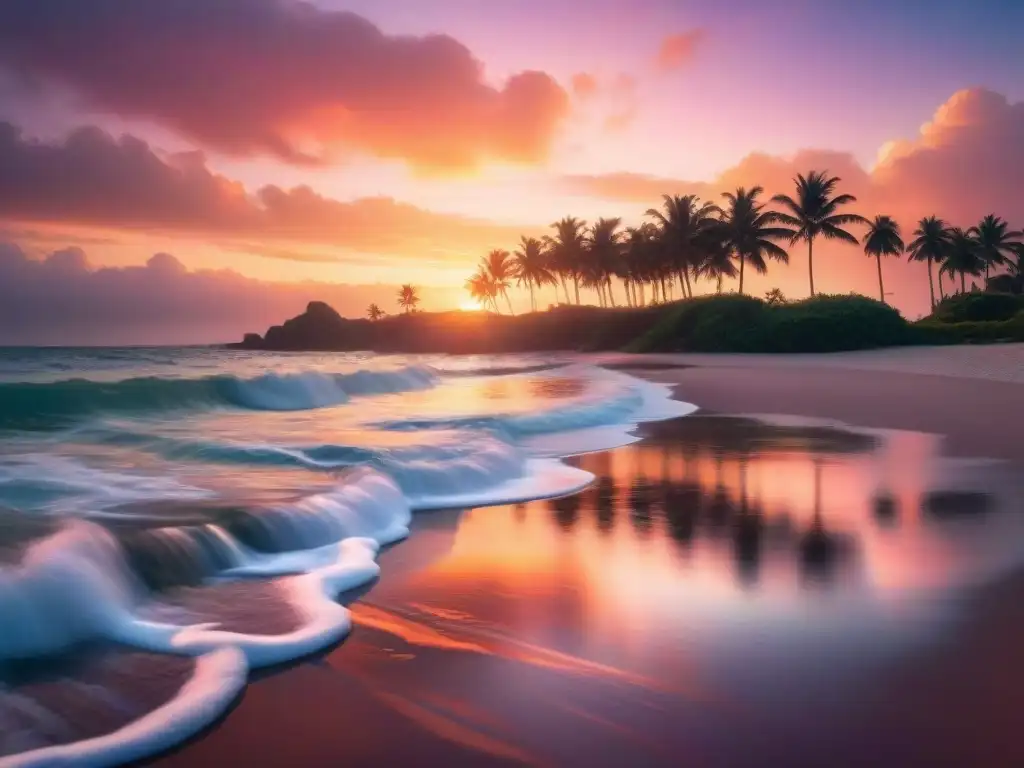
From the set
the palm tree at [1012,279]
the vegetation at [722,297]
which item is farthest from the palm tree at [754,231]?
the palm tree at [1012,279]

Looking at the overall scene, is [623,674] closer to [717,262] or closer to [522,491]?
[522,491]

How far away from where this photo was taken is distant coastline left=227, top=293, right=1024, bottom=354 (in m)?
→ 43.4

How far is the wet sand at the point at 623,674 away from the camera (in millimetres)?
2701

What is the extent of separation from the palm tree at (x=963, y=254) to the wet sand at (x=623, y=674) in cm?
6730

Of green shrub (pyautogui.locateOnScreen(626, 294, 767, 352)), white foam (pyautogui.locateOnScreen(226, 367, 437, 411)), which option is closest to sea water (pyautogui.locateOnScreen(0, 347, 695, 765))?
white foam (pyautogui.locateOnScreen(226, 367, 437, 411))

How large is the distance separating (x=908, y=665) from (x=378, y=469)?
5199mm

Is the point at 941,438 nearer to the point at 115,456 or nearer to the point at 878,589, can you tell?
the point at 878,589

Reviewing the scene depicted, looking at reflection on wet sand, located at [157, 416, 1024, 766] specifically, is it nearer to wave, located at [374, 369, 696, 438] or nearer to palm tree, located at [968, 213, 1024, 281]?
wave, located at [374, 369, 696, 438]

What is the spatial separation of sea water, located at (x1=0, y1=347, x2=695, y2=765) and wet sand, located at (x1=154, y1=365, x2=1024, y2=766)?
293 mm

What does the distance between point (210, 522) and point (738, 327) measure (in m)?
46.8

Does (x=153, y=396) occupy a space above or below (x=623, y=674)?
above

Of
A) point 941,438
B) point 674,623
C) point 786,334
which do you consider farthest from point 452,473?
point 786,334

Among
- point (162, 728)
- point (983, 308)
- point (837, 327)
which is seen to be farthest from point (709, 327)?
point (162, 728)

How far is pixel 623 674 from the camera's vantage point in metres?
3.27
